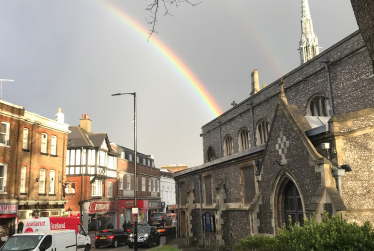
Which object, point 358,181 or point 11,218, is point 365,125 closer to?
point 358,181

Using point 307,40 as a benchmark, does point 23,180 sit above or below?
below

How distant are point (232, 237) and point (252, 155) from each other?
16.4 ft

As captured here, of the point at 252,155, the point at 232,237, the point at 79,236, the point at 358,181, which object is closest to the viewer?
the point at 358,181

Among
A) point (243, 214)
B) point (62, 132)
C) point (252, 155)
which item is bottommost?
point (243, 214)

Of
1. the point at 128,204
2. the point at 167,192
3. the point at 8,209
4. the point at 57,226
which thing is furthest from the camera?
the point at 167,192

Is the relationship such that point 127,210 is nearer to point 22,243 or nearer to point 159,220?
point 159,220

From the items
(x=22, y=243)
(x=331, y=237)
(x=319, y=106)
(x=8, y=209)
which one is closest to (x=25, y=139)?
(x=8, y=209)

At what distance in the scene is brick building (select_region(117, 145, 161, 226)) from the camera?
49.1 m

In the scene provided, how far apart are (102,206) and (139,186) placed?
13.2 metres

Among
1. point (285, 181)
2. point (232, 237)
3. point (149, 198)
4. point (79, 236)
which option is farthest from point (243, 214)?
point (149, 198)

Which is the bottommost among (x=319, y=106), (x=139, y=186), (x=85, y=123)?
Answer: (x=139, y=186)

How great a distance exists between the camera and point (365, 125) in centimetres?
1132

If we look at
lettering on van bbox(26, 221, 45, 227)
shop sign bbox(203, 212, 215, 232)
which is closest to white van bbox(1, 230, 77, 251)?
lettering on van bbox(26, 221, 45, 227)

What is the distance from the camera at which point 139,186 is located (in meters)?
56.2
